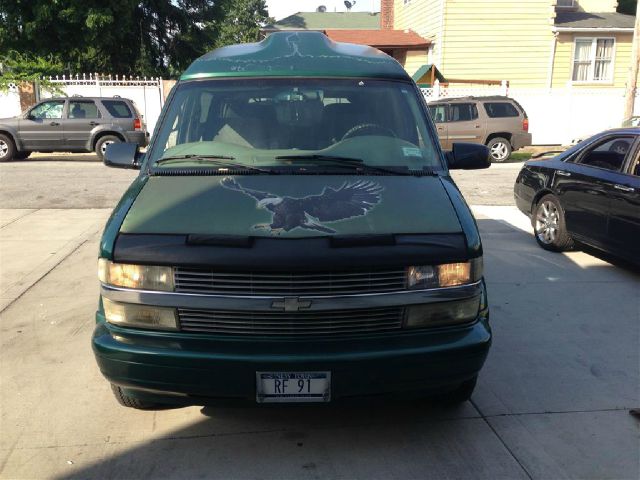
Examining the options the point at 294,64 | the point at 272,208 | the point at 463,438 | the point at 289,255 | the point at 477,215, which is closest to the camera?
the point at 289,255

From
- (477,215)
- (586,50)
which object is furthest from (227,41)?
(477,215)

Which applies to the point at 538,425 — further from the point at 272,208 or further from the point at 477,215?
the point at 477,215

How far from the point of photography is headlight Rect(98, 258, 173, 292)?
2934 mm

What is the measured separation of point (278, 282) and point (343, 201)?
0.62m

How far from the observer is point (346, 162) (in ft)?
12.3

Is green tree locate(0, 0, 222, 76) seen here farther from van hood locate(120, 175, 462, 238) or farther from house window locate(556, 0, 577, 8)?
van hood locate(120, 175, 462, 238)

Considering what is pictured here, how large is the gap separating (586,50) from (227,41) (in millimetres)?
45486

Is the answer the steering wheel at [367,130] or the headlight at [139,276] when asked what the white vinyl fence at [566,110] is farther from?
the headlight at [139,276]

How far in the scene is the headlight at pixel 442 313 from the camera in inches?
118

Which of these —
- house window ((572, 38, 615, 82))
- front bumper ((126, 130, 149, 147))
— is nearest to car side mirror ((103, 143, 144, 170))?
front bumper ((126, 130, 149, 147))

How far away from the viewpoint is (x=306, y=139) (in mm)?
4023

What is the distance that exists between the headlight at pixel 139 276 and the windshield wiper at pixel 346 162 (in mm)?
1196

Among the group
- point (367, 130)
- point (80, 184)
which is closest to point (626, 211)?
point (367, 130)

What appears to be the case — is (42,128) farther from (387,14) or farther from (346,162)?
(387,14)
